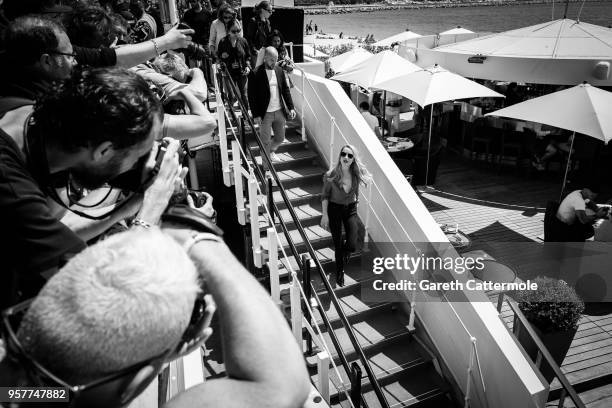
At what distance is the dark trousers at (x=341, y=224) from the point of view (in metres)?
5.54

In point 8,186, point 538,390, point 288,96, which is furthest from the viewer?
point 288,96

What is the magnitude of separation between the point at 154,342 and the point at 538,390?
430cm

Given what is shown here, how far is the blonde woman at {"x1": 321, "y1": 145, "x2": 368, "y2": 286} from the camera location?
5.49m

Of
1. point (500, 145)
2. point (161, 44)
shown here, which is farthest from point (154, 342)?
point (500, 145)

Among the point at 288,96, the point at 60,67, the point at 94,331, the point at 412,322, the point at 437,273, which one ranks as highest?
the point at 60,67

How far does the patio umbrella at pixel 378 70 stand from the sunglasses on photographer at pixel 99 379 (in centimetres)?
999

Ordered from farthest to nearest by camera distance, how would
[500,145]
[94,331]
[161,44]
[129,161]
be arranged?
[500,145] < [161,44] < [129,161] < [94,331]

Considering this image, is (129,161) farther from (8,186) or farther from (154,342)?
(154,342)

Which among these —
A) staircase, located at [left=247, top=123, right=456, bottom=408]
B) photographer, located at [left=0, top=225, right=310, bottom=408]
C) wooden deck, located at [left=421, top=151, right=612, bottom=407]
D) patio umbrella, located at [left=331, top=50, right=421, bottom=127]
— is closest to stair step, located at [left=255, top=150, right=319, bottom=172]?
staircase, located at [left=247, top=123, right=456, bottom=408]

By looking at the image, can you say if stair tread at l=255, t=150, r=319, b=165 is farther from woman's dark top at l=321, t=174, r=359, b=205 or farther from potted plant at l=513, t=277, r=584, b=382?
potted plant at l=513, t=277, r=584, b=382

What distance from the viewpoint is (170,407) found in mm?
885

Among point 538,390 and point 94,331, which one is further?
point 538,390

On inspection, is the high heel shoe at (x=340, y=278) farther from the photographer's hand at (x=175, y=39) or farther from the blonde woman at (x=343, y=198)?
the photographer's hand at (x=175, y=39)

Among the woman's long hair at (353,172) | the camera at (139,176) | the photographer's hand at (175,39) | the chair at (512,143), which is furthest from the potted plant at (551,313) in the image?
the chair at (512,143)
